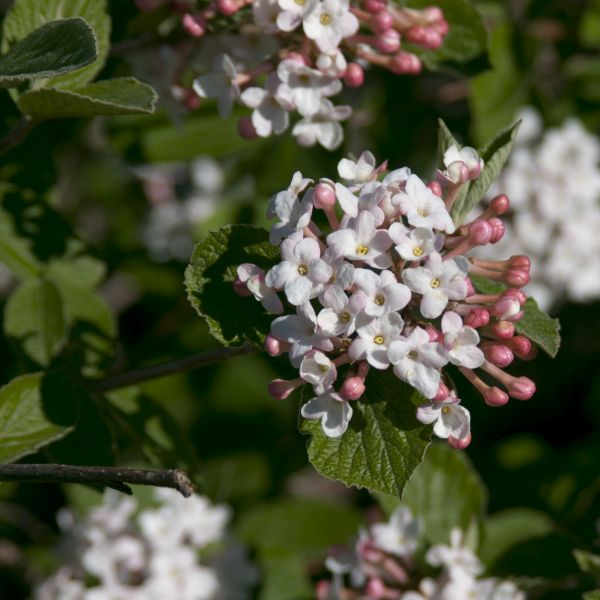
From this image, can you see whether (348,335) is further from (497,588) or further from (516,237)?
(516,237)

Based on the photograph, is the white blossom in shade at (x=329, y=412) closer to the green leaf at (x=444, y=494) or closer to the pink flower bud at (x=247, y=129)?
the pink flower bud at (x=247, y=129)

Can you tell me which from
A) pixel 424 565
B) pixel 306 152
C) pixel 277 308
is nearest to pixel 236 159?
pixel 306 152

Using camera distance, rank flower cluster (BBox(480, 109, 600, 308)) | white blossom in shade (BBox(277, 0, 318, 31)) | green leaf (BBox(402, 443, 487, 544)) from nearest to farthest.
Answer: white blossom in shade (BBox(277, 0, 318, 31)), green leaf (BBox(402, 443, 487, 544)), flower cluster (BBox(480, 109, 600, 308))

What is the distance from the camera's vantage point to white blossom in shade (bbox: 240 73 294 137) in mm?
1839

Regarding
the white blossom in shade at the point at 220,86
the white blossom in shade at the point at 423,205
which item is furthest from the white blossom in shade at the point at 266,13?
the white blossom in shade at the point at 423,205

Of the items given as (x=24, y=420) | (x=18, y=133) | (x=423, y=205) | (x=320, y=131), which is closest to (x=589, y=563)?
(x=423, y=205)

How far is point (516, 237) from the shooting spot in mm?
2943

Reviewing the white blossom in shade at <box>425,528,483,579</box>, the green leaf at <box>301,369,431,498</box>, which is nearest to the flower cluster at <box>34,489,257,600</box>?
the white blossom in shade at <box>425,528,483,579</box>

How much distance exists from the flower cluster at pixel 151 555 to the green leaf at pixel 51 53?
3.76 ft

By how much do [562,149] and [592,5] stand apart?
513 mm

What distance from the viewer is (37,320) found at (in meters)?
2.06

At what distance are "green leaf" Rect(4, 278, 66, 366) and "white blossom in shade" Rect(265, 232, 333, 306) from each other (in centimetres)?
73

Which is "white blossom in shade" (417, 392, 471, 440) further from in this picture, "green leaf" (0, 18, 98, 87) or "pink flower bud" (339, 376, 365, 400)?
"green leaf" (0, 18, 98, 87)

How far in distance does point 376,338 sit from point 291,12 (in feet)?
2.16
